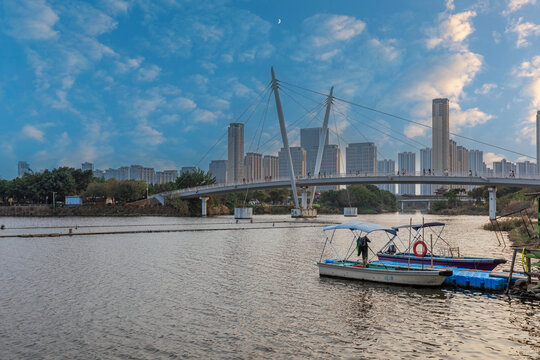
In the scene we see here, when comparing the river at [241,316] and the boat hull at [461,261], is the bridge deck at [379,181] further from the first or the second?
the boat hull at [461,261]

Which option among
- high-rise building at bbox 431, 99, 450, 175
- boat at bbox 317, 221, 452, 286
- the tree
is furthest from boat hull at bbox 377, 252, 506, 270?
high-rise building at bbox 431, 99, 450, 175

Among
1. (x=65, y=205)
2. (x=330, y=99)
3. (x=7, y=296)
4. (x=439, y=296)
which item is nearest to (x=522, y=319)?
(x=439, y=296)

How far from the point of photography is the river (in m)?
11.1

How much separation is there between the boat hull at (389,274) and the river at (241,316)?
16.2 inches

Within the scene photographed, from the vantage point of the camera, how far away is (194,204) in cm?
11006

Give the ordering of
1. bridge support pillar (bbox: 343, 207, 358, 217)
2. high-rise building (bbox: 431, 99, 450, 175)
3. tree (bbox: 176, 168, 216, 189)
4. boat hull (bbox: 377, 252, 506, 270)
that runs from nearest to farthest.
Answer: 1. boat hull (bbox: 377, 252, 506, 270)
2. bridge support pillar (bbox: 343, 207, 358, 217)
3. tree (bbox: 176, 168, 216, 189)
4. high-rise building (bbox: 431, 99, 450, 175)

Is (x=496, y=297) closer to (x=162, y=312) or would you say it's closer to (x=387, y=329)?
(x=387, y=329)

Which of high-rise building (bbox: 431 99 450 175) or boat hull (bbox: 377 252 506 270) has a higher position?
high-rise building (bbox: 431 99 450 175)

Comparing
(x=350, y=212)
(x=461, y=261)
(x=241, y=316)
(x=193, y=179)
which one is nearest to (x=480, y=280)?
(x=461, y=261)

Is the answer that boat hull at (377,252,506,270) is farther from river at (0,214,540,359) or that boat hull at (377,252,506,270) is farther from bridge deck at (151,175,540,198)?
bridge deck at (151,175,540,198)

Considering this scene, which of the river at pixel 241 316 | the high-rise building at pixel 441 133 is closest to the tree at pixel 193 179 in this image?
the high-rise building at pixel 441 133

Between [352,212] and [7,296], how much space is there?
101 metres

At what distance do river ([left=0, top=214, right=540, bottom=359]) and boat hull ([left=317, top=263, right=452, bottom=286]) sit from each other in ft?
1.35

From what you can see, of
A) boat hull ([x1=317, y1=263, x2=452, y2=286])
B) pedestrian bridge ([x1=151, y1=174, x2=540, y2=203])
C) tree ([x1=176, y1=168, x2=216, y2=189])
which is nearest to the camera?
boat hull ([x1=317, y1=263, x2=452, y2=286])
